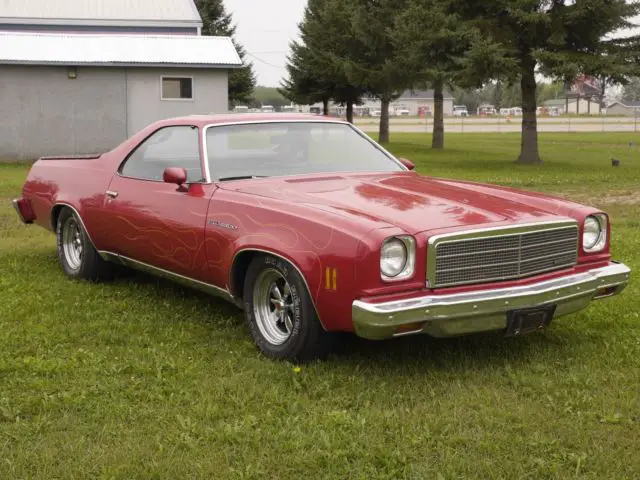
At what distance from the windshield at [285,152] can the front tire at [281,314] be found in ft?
3.10

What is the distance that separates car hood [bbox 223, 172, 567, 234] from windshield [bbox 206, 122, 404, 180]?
0.19 meters

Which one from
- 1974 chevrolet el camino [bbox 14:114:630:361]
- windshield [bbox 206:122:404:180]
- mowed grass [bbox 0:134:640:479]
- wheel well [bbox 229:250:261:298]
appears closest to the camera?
mowed grass [bbox 0:134:640:479]

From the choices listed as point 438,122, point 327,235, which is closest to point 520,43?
point 438,122

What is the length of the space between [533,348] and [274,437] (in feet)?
6.65

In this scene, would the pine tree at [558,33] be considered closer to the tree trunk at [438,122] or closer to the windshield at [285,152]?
the tree trunk at [438,122]

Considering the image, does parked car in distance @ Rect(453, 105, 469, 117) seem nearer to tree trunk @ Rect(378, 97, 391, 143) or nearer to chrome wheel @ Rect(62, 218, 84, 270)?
tree trunk @ Rect(378, 97, 391, 143)

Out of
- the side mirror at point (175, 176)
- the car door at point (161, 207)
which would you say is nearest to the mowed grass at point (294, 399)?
the car door at point (161, 207)

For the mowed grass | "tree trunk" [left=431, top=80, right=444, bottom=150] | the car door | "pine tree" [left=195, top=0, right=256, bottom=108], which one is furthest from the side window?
"pine tree" [left=195, top=0, right=256, bottom=108]

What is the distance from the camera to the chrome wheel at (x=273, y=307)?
4945 millimetres

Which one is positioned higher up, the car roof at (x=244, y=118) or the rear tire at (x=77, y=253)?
the car roof at (x=244, y=118)

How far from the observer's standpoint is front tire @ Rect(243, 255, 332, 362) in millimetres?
4664

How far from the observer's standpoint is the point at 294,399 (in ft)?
14.2

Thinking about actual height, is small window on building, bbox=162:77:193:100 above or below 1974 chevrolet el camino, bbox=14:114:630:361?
above

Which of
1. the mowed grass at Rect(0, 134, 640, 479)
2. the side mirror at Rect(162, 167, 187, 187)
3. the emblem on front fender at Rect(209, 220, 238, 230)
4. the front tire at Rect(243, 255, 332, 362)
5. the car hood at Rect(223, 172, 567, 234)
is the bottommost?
the mowed grass at Rect(0, 134, 640, 479)
